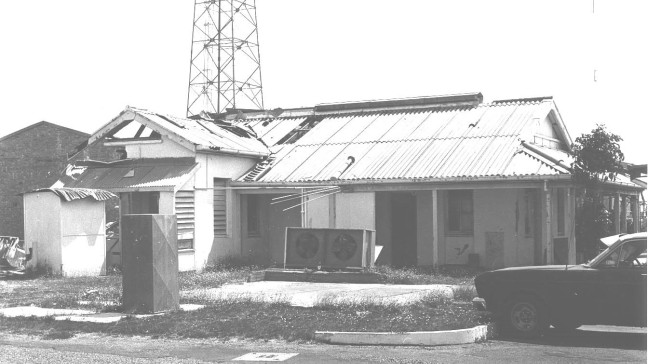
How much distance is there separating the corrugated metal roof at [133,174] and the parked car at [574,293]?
43.8ft

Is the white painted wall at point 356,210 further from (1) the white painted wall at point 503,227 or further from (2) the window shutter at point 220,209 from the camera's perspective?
(2) the window shutter at point 220,209

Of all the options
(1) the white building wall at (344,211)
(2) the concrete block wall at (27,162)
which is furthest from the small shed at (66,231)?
(2) the concrete block wall at (27,162)

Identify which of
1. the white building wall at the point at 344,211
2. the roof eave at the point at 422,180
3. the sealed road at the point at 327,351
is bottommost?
the sealed road at the point at 327,351

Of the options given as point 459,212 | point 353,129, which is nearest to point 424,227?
point 459,212

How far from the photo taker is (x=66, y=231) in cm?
2178

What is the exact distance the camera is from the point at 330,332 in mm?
11797

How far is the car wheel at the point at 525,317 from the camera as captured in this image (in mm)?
11820

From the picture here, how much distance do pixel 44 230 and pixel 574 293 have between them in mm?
14731

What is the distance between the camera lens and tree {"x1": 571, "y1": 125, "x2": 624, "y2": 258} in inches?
831

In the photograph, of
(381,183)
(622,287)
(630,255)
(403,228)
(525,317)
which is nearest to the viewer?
(622,287)

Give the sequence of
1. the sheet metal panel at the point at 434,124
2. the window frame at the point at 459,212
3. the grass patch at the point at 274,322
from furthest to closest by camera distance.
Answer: the sheet metal panel at the point at 434,124 → the window frame at the point at 459,212 → the grass patch at the point at 274,322

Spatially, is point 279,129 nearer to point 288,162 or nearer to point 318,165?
point 288,162

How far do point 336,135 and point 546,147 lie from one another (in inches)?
266

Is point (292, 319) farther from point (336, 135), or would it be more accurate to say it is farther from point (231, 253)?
point (336, 135)
